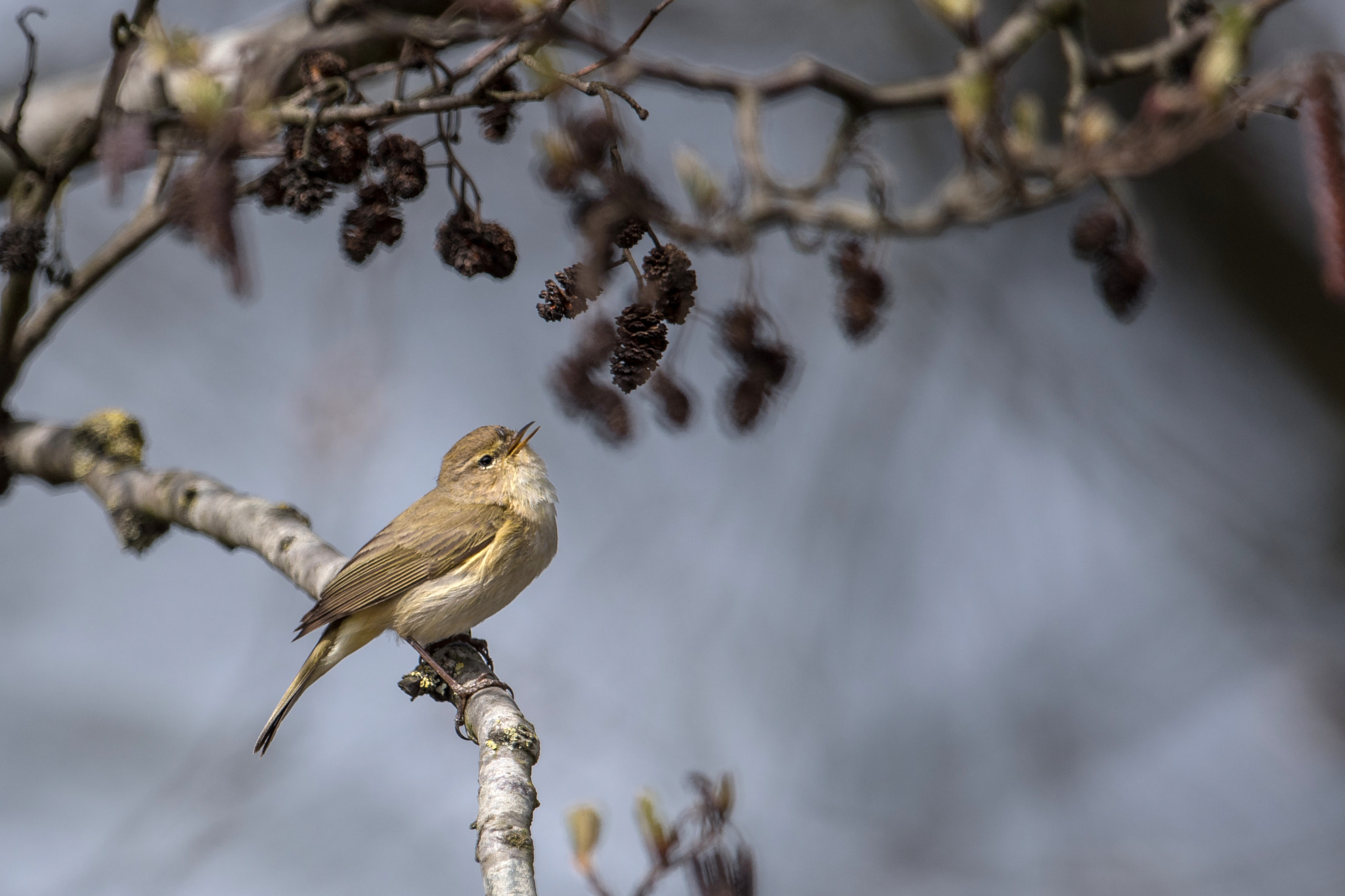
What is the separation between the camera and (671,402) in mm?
3248

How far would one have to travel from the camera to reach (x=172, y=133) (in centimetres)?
398

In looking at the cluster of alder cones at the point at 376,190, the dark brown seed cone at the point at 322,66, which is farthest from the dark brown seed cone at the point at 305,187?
the dark brown seed cone at the point at 322,66

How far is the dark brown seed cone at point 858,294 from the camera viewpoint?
333 cm

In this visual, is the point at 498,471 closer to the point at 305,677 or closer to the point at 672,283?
the point at 305,677

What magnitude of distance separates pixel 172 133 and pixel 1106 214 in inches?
125

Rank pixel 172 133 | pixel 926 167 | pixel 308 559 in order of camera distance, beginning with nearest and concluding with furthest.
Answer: pixel 308 559
pixel 172 133
pixel 926 167

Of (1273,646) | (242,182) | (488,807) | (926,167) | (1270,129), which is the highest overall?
(926,167)

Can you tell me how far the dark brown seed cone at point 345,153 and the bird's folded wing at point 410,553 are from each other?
1.49 m

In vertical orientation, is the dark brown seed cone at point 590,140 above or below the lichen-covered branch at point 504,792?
above

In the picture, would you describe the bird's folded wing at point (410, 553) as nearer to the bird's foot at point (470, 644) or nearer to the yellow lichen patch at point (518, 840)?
the bird's foot at point (470, 644)

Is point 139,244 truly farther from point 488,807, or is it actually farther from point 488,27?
point 488,807

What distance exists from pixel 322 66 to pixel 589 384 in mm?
1152

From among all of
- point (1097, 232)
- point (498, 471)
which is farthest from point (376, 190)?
point (498, 471)

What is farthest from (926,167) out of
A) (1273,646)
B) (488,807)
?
(488,807)
